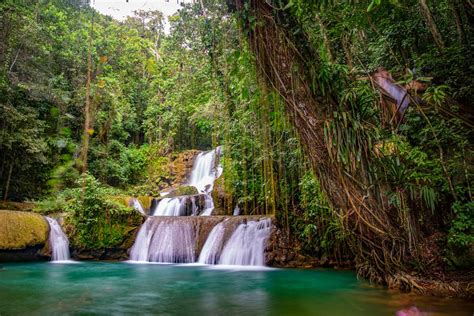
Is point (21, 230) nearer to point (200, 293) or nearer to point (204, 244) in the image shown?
point (204, 244)

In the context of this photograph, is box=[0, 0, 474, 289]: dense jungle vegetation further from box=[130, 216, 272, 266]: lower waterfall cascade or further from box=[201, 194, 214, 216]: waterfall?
box=[201, 194, 214, 216]: waterfall

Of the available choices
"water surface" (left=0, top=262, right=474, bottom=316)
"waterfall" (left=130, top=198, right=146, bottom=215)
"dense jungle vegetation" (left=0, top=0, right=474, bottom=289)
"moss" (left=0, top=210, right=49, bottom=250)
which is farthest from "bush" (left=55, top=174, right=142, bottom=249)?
"water surface" (left=0, top=262, right=474, bottom=316)

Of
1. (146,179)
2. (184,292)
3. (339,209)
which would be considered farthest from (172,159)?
(339,209)

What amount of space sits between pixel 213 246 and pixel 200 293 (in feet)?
12.2

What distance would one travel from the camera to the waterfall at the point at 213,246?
9164 millimetres

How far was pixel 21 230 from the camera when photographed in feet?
30.9

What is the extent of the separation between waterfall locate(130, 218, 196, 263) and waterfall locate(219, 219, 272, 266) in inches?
43.6

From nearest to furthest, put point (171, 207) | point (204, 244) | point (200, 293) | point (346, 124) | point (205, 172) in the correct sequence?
point (346, 124), point (200, 293), point (204, 244), point (171, 207), point (205, 172)

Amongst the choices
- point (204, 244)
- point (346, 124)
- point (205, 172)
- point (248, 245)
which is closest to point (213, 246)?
point (204, 244)

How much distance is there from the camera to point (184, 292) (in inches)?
225

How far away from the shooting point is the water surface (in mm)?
4516

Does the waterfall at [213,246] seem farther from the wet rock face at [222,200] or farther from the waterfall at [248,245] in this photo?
the wet rock face at [222,200]

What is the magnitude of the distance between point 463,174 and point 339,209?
5.58ft

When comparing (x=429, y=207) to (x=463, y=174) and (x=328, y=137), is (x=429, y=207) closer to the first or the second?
(x=463, y=174)
